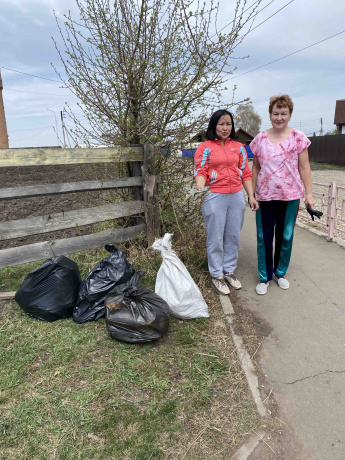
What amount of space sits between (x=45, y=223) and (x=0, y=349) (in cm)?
138

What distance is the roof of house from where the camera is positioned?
31.6 meters

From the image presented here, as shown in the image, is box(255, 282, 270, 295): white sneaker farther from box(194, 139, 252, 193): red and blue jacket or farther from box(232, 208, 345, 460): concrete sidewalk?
box(194, 139, 252, 193): red and blue jacket

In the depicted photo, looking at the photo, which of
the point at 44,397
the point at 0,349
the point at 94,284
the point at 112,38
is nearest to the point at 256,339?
the point at 94,284

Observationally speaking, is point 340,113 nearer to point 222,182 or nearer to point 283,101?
point 283,101

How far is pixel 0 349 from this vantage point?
2.65 metres

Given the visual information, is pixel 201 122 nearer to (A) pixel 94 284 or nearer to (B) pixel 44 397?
(A) pixel 94 284

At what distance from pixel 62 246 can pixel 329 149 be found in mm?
25462

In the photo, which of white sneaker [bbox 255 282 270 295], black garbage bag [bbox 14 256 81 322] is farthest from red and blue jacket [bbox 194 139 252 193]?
black garbage bag [bbox 14 256 81 322]

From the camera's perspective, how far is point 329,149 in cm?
2453

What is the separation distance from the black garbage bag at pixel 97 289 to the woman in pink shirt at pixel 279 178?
1564mm

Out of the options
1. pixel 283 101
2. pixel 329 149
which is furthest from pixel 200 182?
pixel 329 149

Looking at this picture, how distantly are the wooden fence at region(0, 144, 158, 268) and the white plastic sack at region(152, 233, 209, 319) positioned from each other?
114 cm

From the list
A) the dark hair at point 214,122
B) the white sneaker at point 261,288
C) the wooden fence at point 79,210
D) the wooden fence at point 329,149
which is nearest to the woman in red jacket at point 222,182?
the dark hair at point 214,122

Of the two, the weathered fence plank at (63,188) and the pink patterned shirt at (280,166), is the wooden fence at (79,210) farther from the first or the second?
the pink patterned shirt at (280,166)
